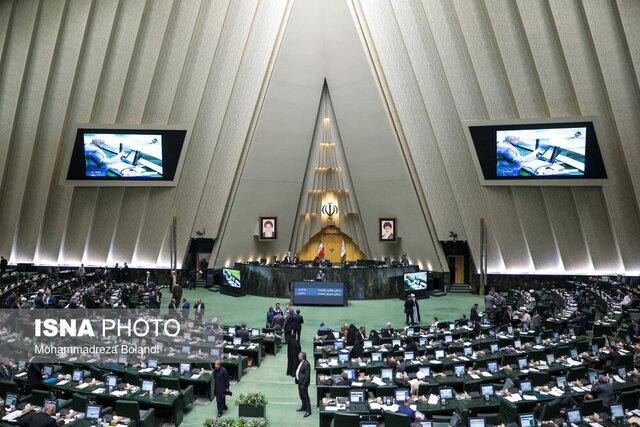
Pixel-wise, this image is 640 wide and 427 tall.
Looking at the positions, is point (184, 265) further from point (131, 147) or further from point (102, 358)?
point (102, 358)

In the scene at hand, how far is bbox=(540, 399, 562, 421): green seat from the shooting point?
7.84 metres

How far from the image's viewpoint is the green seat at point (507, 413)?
25.3 ft

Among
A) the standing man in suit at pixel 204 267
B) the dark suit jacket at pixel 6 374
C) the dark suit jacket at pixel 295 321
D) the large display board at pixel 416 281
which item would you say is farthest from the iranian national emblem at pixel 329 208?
the dark suit jacket at pixel 6 374

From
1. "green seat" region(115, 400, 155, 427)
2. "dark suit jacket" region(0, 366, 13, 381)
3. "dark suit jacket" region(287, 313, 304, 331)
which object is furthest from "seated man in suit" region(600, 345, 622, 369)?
"dark suit jacket" region(0, 366, 13, 381)

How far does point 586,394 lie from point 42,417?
8487mm

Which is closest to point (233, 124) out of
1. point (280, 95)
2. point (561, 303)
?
point (280, 95)

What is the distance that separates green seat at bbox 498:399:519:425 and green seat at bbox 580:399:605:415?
1.03 meters

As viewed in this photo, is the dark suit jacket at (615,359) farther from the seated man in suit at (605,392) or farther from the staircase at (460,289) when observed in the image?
the staircase at (460,289)

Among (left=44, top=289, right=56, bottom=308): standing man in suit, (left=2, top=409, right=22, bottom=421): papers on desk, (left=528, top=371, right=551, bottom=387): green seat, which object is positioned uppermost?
(left=44, top=289, right=56, bottom=308): standing man in suit

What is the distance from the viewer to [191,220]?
24578mm

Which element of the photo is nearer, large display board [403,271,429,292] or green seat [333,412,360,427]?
green seat [333,412,360,427]

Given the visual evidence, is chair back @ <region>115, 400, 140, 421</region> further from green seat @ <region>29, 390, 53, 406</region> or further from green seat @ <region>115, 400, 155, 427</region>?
green seat @ <region>29, 390, 53, 406</region>

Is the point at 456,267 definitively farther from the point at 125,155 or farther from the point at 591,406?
the point at 591,406

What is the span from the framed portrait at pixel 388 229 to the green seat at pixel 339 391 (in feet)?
56.4
